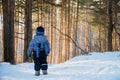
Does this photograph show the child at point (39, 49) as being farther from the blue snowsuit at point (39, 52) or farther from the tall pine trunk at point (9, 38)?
the tall pine trunk at point (9, 38)

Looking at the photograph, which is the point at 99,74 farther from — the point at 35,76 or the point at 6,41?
the point at 6,41

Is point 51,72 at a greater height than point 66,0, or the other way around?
point 66,0

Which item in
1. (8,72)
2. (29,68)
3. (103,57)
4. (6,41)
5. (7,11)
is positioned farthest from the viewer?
(7,11)

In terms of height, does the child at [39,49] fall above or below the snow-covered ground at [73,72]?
above

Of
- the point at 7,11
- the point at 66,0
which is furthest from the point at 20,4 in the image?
the point at 66,0

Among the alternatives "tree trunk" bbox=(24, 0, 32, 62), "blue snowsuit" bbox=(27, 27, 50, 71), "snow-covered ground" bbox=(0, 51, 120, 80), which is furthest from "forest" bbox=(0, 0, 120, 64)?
"blue snowsuit" bbox=(27, 27, 50, 71)

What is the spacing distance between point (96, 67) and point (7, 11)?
7.95 metres

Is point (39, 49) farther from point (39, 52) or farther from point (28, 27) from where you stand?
point (28, 27)

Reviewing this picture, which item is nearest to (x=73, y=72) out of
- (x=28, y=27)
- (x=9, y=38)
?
(x=9, y=38)

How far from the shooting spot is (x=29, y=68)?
43.7 feet

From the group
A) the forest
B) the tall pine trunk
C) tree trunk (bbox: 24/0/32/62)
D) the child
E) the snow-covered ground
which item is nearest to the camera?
the snow-covered ground

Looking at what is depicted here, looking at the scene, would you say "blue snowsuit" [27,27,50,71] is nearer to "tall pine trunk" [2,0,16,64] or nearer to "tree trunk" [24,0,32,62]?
"tall pine trunk" [2,0,16,64]

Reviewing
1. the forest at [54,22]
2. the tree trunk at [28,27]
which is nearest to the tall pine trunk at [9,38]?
the forest at [54,22]

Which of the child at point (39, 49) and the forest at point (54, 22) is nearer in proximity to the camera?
the child at point (39, 49)
